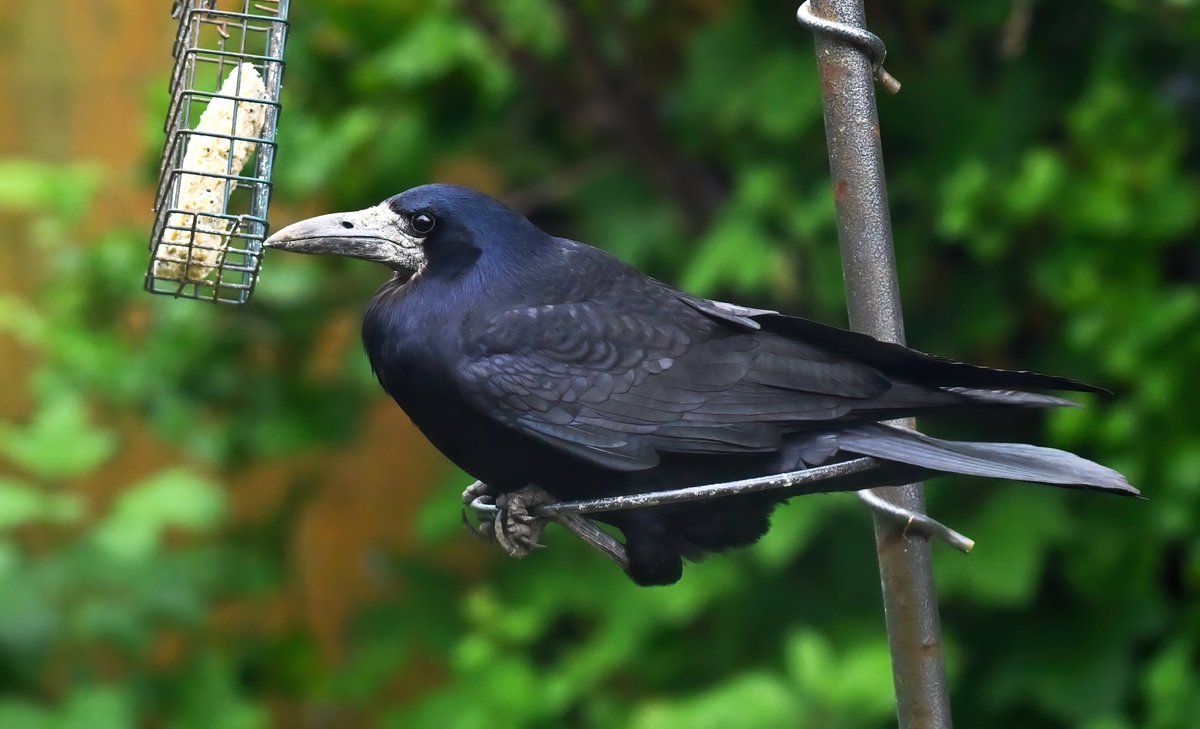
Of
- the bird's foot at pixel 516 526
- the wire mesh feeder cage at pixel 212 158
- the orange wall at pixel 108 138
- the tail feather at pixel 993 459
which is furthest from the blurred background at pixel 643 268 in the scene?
the tail feather at pixel 993 459

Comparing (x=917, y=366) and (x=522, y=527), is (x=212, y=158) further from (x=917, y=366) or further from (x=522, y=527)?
(x=917, y=366)

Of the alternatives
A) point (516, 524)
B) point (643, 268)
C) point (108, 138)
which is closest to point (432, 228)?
point (516, 524)

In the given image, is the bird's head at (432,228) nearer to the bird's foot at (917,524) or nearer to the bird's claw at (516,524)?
the bird's claw at (516,524)

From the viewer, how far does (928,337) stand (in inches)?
137

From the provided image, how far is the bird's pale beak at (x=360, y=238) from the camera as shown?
197cm

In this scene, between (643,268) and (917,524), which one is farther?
(643,268)

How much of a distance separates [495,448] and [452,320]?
7.5 inches

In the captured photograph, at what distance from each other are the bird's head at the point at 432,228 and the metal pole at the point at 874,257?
0.59 m

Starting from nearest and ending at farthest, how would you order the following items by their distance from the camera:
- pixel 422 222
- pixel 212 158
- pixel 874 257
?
1. pixel 874 257
2. pixel 422 222
3. pixel 212 158

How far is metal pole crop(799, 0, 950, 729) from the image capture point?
5.65ft

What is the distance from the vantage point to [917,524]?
5.74 ft

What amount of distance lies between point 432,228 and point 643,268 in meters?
1.49

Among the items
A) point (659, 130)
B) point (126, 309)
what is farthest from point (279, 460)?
point (659, 130)

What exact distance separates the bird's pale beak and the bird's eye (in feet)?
0.05
